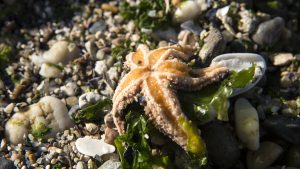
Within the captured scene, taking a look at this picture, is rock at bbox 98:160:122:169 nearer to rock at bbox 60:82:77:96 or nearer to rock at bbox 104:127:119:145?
rock at bbox 104:127:119:145

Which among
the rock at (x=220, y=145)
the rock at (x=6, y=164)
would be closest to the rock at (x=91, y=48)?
the rock at (x=6, y=164)

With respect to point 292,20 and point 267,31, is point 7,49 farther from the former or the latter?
point 292,20

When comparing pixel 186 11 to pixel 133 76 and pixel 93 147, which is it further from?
pixel 93 147

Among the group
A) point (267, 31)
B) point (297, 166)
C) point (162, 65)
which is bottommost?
point (297, 166)

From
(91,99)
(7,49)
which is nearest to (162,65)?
(91,99)

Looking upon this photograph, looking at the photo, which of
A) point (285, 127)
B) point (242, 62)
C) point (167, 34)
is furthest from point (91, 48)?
point (285, 127)

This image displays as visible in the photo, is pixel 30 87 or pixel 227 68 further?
pixel 30 87
